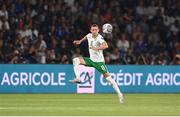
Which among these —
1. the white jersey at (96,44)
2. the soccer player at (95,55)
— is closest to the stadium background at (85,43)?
the soccer player at (95,55)

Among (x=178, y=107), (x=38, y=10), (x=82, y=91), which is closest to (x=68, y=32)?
(x=38, y=10)

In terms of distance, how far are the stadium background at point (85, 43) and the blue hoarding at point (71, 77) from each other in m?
0.03

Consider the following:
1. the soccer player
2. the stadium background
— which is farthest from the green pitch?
the soccer player

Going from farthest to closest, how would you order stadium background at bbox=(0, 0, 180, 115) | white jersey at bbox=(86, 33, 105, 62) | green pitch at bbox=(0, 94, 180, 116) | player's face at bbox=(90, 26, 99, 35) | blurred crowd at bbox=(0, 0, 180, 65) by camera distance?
blurred crowd at bbox=(0, 0, 180, 65)
stadium background at bbox=(0, 0, 180, 115)
white jersey at bbox=(86, 33, 105, 62)
player's face at bbox=(90, 26, 99, 35)
green pitch at bbox=(0, 94, 180, 116)

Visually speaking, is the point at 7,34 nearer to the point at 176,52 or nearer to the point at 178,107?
the point at 176,52

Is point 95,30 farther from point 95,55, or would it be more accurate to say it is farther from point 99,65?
point 99,65

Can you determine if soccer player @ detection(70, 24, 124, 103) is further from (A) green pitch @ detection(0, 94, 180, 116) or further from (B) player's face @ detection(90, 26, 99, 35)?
(A) green pitch @ detection(0, 94, 180, 116)

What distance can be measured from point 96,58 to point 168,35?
10529mm

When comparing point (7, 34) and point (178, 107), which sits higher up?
point (7, 34)

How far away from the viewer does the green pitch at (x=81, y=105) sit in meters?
16.3

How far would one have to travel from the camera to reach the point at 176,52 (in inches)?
1099

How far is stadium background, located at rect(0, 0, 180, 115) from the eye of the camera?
24.0 meters

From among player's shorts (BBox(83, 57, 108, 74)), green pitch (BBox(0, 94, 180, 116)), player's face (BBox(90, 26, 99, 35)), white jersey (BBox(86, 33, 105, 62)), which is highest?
player's face (BBox(90, 26, 99, 35))

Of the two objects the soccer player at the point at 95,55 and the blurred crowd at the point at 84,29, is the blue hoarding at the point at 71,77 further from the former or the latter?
the soccer player at the point at 95,55
